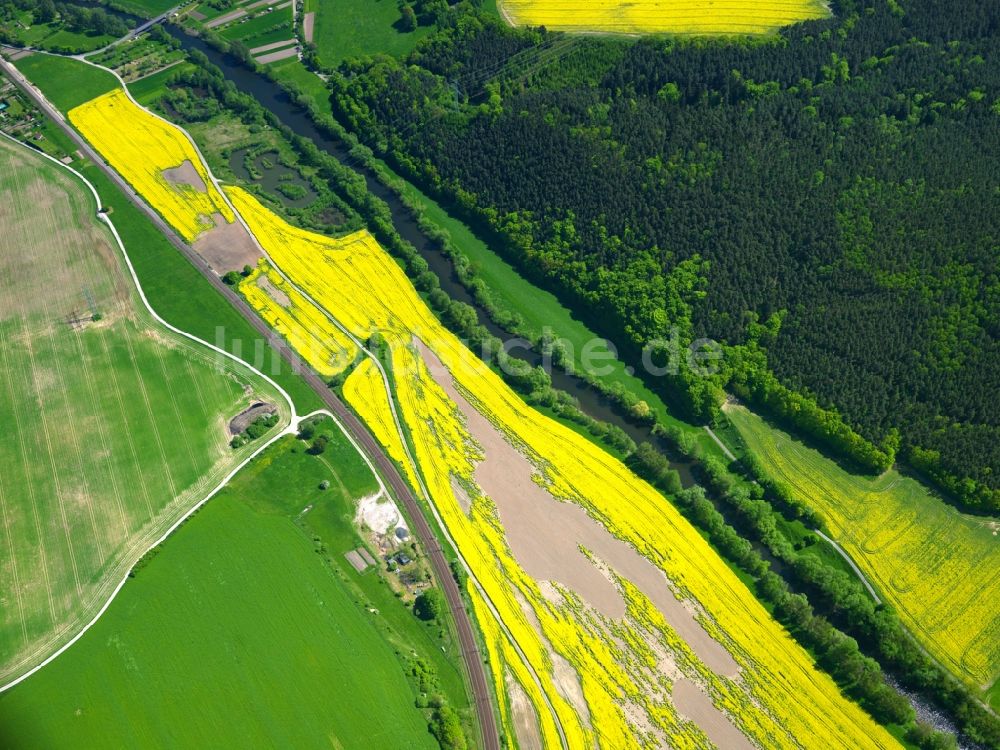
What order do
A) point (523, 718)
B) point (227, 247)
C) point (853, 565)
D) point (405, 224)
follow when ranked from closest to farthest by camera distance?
point (523, 718), point (853, 565), point (227, 247), point (405, 224)

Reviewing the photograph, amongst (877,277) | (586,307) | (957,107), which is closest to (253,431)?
(586,307)

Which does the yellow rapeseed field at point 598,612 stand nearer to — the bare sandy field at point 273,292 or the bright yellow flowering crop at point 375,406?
the bright yellow flowering crop at point 375,406

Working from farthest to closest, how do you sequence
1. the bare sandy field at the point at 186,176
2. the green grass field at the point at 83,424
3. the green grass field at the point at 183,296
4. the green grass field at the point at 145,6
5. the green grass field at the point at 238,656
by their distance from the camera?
the green grass field at the point at 145,6 → the bare sandy field at the point at 186,176 → the green grass field at the point at 183,296 → the green grass field at the point at 83,424 → the green grass field at the point at 238,656

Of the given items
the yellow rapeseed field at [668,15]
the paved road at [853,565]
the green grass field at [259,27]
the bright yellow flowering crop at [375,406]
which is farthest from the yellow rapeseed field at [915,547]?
the green grass field at [259,27]

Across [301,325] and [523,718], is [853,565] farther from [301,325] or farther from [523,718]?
[301,325]

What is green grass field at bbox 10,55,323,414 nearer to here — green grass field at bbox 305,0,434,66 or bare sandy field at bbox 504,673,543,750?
bare sandy field at bbox 504,673,543,750

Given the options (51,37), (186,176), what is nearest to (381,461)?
(186,176)
